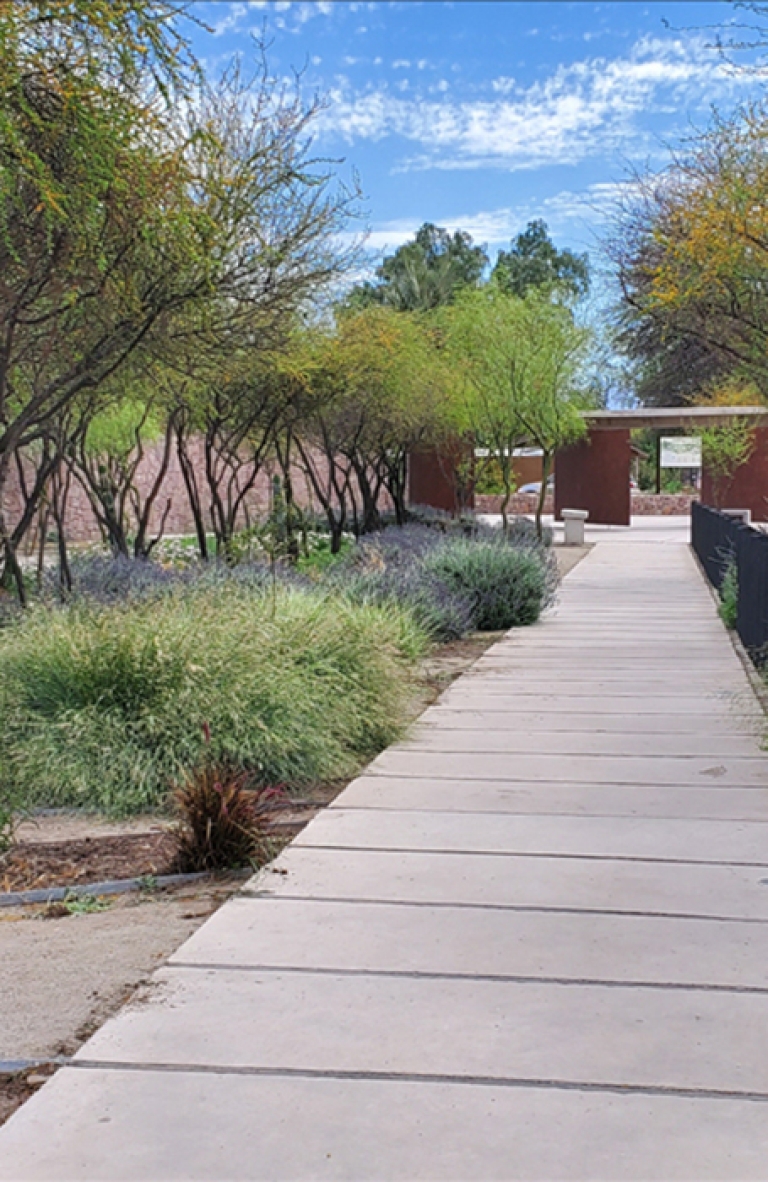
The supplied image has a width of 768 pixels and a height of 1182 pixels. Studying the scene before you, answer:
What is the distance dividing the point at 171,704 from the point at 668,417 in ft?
96.2

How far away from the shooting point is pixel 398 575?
12992 millimetres

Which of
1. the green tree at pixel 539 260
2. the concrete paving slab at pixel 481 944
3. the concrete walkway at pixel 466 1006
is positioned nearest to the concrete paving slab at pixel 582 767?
the concrete walkway at pixel 466 1006

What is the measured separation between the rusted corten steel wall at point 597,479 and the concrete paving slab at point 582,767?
3256 cm

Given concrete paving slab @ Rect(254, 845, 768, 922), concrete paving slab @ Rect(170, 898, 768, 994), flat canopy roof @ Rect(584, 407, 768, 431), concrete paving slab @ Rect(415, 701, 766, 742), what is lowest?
concrete paving slab @ Rect(415, 701, 766, 742)

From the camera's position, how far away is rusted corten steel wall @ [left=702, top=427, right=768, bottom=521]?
1531 inches

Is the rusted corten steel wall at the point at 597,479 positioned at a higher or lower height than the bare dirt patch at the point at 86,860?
higher

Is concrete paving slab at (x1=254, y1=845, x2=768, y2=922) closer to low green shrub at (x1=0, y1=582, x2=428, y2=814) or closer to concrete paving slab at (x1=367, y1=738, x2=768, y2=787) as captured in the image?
low green shrub at (x1=0, y1=582, x2=428, y2=814)

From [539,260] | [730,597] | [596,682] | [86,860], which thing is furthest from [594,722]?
[539,260]

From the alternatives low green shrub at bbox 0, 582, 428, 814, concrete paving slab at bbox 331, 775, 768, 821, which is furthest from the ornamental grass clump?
concrete paving slab at bbox 331, 775, 768, 821

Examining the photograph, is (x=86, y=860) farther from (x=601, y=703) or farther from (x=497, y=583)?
(x=497, y=583)

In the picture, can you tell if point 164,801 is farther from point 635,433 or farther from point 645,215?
point 635,433

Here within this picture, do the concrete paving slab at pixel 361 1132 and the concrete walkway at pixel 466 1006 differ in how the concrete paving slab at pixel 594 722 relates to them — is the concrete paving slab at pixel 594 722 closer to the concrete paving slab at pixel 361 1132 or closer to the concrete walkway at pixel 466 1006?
the concrete walkway at pixel 466 1006

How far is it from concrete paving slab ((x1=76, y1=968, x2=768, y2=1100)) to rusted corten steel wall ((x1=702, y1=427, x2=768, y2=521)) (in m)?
36.6

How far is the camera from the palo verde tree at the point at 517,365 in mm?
24406
